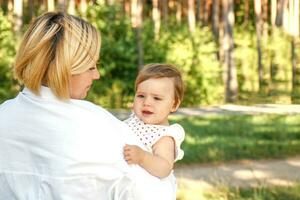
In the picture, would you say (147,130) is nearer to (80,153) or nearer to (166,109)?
(166,109)

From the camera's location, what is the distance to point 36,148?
1.77 m

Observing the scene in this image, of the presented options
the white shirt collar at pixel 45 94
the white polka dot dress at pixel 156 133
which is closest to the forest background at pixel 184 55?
the white polka dot dress at pixel 156 133

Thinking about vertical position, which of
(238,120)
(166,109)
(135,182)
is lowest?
(238,120)

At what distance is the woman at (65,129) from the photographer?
5.69ft

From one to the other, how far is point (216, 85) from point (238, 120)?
5220 millimetres

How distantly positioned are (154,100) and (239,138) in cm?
788

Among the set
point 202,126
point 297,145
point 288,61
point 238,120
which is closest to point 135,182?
point 297,145

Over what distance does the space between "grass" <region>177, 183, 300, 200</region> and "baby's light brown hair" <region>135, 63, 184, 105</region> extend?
12.7 ft

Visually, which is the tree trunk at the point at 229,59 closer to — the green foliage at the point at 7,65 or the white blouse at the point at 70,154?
the green foliage at the point at 7,65

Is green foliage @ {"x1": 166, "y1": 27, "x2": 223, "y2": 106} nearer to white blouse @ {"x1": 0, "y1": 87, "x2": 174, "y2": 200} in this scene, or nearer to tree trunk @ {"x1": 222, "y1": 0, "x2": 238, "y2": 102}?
tree trunk @ {"x1": 222, "y1": 0, "x2": 238, "y2": 102}

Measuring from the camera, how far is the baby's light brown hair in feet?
7.00

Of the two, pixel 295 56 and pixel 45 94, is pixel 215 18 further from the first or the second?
pixel 45 94

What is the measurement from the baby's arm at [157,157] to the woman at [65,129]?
22mm

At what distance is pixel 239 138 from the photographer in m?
9.90
